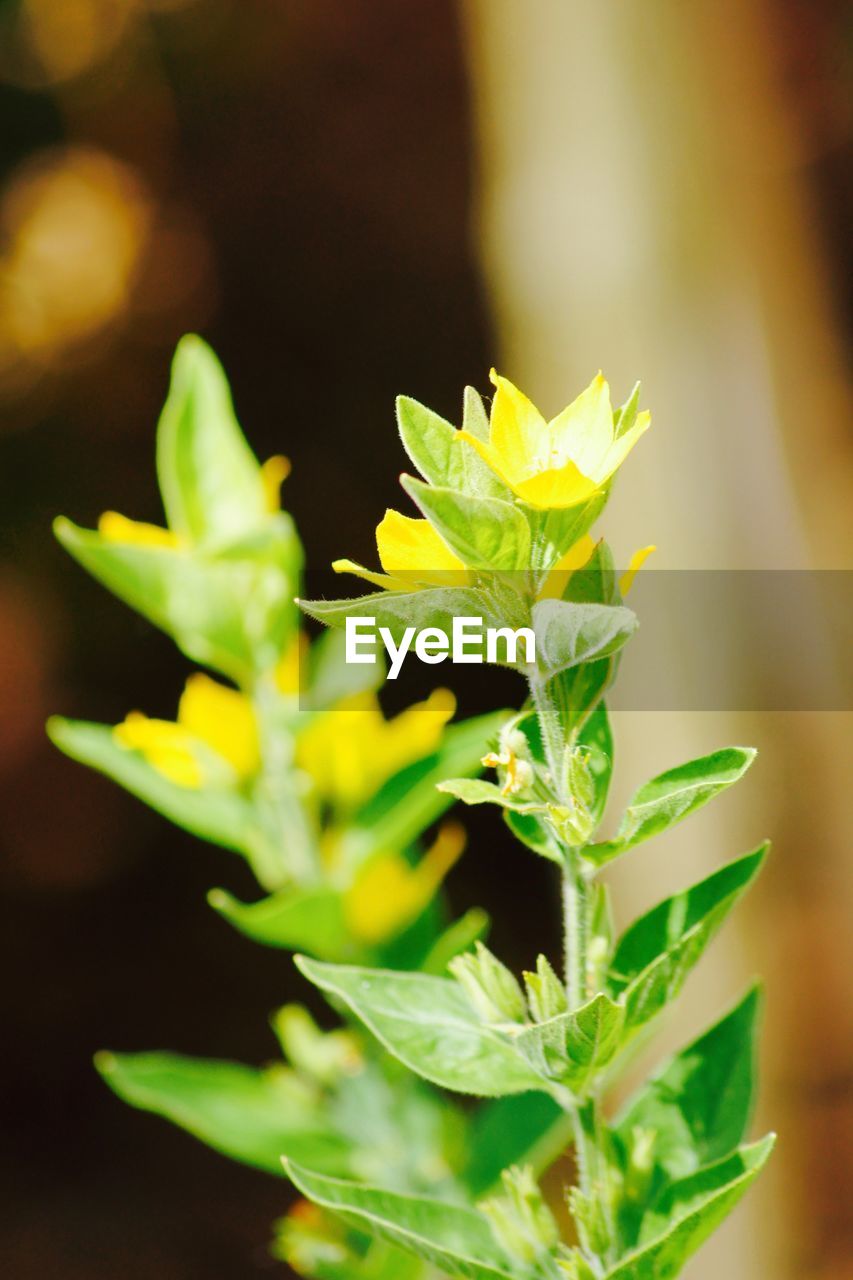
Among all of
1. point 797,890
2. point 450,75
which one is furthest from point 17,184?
point 797,890

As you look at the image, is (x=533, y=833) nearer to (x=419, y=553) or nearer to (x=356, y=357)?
(x=419, y=553)

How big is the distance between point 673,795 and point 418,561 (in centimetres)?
7

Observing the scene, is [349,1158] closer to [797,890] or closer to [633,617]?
[633,617]

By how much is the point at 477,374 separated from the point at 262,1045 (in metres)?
0.83

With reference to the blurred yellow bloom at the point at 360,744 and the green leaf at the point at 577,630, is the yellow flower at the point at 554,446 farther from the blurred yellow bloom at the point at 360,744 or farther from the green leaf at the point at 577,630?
the blurred yellow bloom at the point at 360,744

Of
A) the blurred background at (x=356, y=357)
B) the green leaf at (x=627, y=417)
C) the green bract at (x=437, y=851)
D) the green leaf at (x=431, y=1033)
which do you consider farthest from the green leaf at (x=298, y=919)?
the blurred background at (x=356, y=357)

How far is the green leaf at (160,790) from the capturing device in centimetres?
42

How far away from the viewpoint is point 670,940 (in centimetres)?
27

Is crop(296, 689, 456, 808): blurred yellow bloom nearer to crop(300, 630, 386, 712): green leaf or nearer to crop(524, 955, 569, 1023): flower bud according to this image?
crop(300, 630, 386, 712): green leaf

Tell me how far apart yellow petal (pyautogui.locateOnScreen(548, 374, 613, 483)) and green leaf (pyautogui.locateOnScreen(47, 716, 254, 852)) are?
239 mm

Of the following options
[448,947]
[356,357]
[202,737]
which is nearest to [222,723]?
[202,737]

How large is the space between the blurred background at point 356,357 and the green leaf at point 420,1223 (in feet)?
2.51

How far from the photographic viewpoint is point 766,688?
1.05 m

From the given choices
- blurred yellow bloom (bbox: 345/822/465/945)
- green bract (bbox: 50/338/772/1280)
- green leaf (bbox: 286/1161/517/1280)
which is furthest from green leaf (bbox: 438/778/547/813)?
blurred yellow bloom (bbox: 345/822/465/945)
